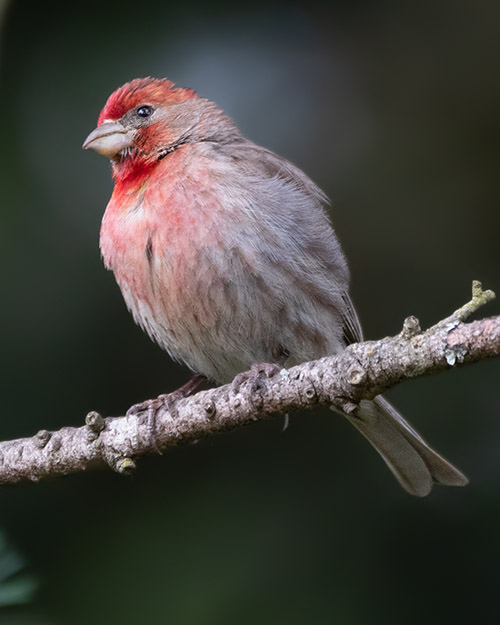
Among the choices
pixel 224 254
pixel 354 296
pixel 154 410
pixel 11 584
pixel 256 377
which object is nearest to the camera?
pixel 11 584

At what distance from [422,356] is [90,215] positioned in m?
2.69

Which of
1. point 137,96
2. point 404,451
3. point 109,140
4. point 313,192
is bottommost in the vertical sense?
point 404,451

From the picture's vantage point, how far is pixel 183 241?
12.8 ft

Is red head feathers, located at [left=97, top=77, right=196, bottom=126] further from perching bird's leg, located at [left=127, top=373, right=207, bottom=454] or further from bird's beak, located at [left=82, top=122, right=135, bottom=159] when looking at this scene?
perching bird's leg, located at [left=127, top=373, right=207, bottom=454]

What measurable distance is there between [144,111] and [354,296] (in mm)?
1465

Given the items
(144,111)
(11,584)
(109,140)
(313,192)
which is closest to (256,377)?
(11,584)

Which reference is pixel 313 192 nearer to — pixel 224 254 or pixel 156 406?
pixel 224 254

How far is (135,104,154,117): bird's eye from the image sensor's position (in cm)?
466

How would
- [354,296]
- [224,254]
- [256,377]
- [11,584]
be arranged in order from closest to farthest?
[11,584] → [256,377] → [224,254] → [354,296]

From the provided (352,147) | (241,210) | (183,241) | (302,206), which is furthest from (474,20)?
(183,241)

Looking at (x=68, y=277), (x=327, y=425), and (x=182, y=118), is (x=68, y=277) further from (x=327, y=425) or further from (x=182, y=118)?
(x=327, y=425)

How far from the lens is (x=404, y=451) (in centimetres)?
407

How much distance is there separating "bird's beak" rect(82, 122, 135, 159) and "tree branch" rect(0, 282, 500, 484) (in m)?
1.57

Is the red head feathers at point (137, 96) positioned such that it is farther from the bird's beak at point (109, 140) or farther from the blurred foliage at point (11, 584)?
the blurred foliage at point (11, 584)
